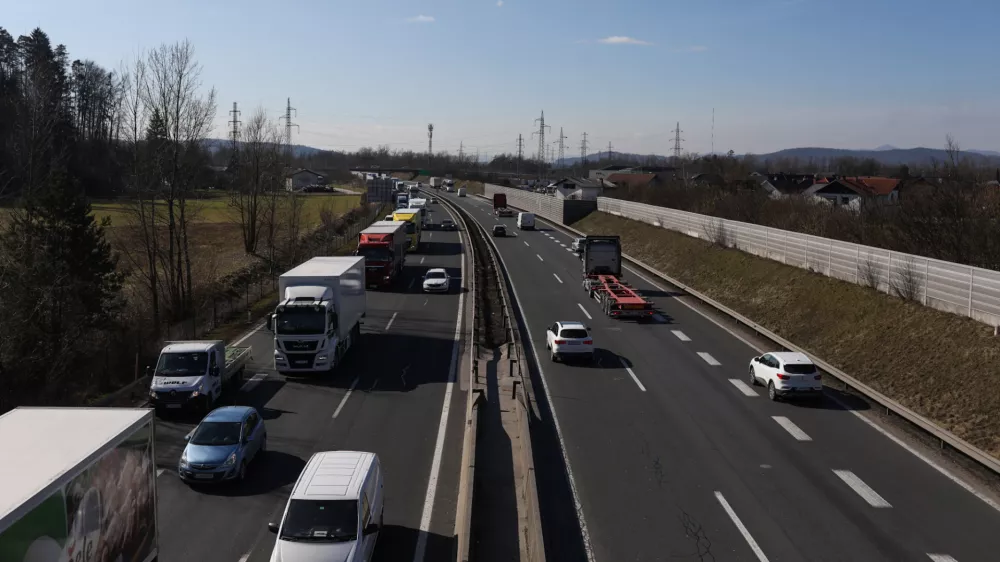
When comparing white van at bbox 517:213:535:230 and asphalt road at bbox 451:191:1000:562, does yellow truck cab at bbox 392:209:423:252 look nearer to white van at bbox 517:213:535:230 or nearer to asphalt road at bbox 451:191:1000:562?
white van at bbox 517:213:535:230

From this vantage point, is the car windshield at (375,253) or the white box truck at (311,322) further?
the car windshield at (375,253)

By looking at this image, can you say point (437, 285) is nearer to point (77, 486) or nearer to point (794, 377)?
point (794, 377)

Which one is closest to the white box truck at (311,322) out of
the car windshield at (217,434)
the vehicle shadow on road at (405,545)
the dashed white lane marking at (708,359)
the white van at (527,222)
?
the car windshield at (217,434)

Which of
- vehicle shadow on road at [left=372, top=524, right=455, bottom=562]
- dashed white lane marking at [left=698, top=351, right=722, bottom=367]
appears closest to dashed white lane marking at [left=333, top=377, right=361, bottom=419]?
vehicle shadow on road at [left=372, top=524, right=455, bottom=562]

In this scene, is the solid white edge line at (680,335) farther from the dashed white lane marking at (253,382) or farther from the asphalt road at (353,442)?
the dashed white lane marking at (253,382)

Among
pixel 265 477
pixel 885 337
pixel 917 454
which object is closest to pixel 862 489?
pixel 917 454

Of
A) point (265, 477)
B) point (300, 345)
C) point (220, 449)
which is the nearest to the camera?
point (220, 449)
